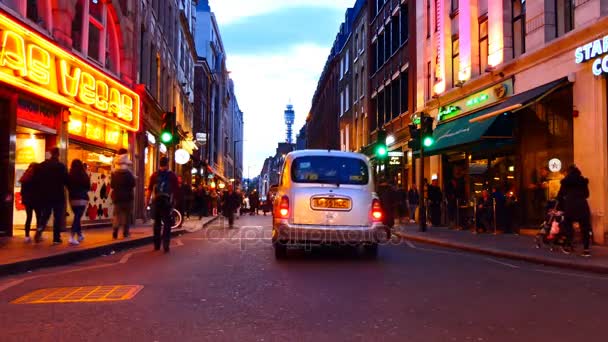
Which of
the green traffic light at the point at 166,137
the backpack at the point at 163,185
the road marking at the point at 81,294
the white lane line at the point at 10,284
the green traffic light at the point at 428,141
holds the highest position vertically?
the green traffic light at the point at 428,141

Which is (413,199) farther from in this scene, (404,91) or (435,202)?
(404,91)

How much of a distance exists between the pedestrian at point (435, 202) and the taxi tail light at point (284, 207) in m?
13.2

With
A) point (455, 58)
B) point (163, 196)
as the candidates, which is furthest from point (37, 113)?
point (455, 58)

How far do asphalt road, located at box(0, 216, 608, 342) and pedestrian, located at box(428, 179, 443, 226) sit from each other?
12.3 m

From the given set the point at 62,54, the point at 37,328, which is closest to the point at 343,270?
the point at 37,328

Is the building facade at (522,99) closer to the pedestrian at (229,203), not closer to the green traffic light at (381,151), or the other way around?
the green traffic light at (381,151)

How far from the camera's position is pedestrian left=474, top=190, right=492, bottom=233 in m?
17.8

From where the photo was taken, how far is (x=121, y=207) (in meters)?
13.1

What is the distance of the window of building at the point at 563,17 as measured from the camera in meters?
15.1

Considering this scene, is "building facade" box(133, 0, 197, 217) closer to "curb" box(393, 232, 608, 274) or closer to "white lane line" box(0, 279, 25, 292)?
"curb" box(393, 232, 608, 274)

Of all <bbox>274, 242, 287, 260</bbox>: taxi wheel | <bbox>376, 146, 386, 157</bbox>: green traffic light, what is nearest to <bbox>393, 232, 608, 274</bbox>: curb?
<bbox>274, 242, 287, 260</bbox>: taxi wheel

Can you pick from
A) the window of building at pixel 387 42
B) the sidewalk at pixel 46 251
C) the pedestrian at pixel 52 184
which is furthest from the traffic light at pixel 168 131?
the window of building at pixel 387 42

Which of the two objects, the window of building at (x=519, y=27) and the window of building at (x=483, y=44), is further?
the window of building at (x=483, y=44)

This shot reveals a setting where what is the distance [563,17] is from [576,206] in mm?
6817
